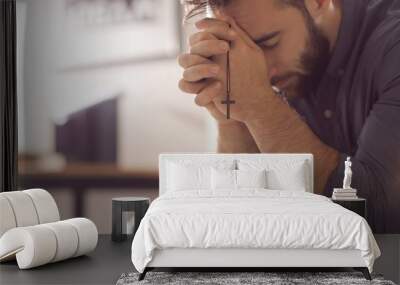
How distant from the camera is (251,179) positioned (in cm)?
653

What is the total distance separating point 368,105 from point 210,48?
1819mm

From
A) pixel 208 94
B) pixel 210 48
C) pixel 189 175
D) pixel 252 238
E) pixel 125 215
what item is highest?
pixel 210 48

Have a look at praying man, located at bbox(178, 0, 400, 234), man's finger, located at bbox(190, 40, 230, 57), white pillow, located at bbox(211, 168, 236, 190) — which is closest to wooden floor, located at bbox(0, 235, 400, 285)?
white pillow, located at bbox(211, 168, 236, 190)

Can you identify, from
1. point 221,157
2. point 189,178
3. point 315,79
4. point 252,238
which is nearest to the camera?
point 252,238

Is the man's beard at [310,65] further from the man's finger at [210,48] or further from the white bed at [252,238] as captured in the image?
the white bed at [252,238]

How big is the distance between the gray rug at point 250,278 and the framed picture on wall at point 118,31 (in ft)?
9.86

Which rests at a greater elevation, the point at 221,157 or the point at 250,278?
the point at 221,157

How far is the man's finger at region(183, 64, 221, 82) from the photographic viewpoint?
7152 mm

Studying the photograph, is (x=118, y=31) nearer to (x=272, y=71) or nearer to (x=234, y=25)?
(x=234, y=25)

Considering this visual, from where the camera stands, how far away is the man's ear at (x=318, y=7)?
7.17 metres

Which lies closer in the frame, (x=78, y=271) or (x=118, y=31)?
(x=78, y=271)

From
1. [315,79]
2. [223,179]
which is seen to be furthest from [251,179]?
[315,79]

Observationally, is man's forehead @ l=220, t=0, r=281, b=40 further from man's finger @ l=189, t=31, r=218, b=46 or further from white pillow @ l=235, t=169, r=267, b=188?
white pillow @ l=235, t=169, r=267, b=188

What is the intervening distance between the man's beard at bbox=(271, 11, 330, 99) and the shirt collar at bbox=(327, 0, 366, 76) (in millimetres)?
103
